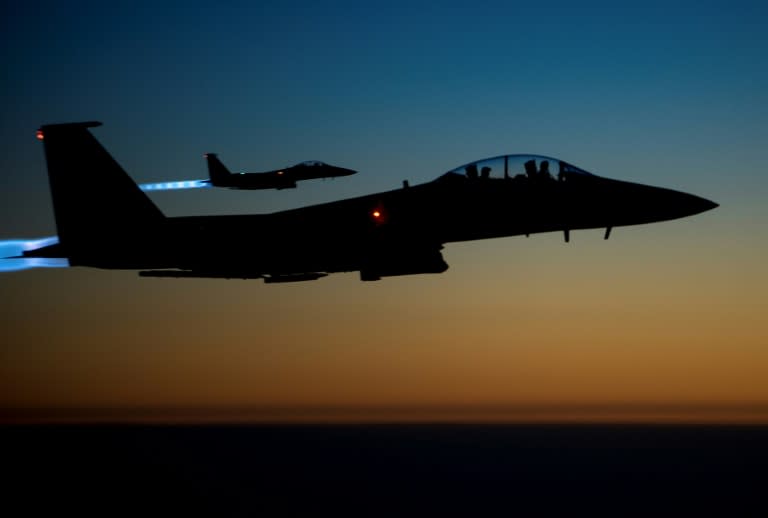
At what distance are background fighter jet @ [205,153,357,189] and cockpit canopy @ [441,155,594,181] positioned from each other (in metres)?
28.7

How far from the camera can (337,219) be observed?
26.9 metres

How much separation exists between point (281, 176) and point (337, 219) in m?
28.5

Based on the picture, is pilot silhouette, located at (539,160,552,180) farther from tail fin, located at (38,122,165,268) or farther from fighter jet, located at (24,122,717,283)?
tail fin, located at (38,122,165,268)

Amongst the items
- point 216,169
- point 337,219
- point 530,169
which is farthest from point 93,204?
point 216,169

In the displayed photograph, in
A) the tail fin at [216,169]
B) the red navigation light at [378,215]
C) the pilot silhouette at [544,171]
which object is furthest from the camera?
the tail fin at [216,169]

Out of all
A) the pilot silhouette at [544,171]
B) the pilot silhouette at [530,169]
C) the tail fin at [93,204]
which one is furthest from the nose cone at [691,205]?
the tail fin at [93,204]

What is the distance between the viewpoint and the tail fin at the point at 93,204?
27.2 meters

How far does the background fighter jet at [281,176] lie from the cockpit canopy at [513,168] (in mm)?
28668

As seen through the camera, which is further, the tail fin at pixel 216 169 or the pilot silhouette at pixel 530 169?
the tail fin at pixel 216 169

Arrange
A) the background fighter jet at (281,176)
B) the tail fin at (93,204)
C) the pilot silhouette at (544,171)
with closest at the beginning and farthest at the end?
the pilot silhouette at (544,171) < the tail fin at (93,204) < the background fighter jet at (281,176)

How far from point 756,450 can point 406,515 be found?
327 ft

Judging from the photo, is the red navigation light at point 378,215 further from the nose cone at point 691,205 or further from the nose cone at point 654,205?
the nose cone at point 691,205

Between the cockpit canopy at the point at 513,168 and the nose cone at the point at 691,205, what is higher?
the cockpit canopy at the point at 513,168

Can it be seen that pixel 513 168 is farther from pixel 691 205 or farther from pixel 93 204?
pixel 93 204
